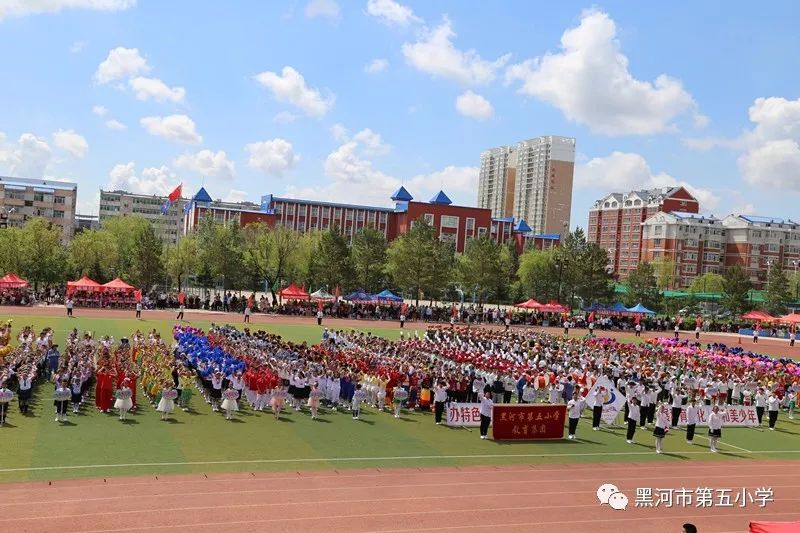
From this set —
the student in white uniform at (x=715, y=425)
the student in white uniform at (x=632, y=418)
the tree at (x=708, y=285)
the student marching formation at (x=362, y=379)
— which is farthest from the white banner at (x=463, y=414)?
the tree at (x=708, y=285)

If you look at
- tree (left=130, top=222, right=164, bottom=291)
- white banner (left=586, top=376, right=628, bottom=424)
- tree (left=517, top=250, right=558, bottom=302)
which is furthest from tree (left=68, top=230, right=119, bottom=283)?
white banner (left=586, top=376, right=628, bottom=424)

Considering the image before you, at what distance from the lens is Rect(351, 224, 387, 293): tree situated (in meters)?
81.2

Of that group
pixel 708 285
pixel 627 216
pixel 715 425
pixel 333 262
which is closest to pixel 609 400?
pixel 715 425

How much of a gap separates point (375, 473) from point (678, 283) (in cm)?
11563

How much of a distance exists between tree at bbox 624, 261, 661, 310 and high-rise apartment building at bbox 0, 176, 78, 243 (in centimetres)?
8180

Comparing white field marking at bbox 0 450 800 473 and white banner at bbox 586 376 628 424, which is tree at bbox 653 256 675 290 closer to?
white banner at bbox 586 376 628 424

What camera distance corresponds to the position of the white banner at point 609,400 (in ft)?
77.7

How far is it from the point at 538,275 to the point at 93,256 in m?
47.8

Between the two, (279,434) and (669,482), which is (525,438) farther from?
(279,434)

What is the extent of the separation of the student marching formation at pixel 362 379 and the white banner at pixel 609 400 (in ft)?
0.33

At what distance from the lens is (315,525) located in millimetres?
13039

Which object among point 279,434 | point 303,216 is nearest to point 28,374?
point 279,434

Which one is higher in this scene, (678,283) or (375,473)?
(678,283)

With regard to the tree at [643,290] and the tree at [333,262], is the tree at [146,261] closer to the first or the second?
the tree at [333,262]
